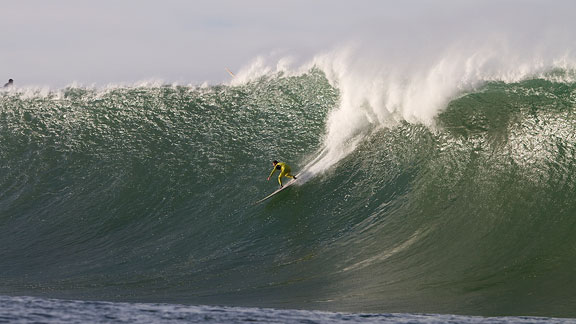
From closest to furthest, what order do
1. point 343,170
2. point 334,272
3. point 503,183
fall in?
point 334,272 → point 503,183 → point 343,170

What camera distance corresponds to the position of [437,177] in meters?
12.4

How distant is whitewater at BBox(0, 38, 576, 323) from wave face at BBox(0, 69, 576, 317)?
40 mm

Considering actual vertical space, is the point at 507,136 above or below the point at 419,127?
below

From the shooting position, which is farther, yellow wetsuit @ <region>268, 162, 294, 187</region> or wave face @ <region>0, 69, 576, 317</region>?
yellow wetsuit @ <region>268, 162, 294, 187</region>

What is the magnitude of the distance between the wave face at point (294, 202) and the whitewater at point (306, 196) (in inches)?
1.6

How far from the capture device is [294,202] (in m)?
12.5

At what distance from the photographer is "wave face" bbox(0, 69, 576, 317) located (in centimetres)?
905

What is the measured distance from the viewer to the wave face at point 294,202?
9.05m

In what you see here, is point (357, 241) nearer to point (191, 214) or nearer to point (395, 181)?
point (395, 181)

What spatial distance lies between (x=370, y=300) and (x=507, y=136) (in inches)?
227

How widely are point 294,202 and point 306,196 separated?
0.87 feet

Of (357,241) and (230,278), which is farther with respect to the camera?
(357,241)

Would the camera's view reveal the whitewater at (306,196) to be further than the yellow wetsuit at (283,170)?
No

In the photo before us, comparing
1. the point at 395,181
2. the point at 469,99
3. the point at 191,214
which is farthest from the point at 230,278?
the point at 469,99
